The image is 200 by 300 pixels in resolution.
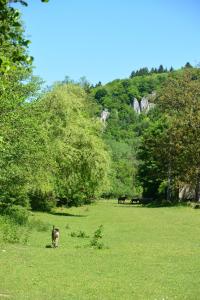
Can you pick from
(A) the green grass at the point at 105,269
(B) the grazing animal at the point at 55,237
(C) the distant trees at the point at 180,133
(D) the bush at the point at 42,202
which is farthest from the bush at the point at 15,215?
(C) the distant trees at the point at 180,133

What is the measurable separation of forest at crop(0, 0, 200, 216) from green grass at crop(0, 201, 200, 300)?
14.6 feet

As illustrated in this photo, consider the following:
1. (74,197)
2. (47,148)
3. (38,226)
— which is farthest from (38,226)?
(74,197)

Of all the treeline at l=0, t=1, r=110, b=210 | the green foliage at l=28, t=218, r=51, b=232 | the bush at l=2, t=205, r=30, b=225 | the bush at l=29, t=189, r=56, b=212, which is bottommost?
the green foliage at l=28, t=218, r=51, b=232

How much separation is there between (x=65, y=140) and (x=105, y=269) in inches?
1135

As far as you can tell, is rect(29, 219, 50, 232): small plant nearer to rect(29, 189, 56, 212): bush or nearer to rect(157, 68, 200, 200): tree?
rect(29, 189, 56, 212): bush

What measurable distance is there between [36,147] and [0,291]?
1766 centimetres

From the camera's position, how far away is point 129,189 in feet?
396

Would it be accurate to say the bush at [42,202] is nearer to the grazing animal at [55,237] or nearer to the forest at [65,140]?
the forest at [65,140]

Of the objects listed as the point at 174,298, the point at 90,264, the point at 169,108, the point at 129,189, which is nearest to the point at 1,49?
the point at 174,298

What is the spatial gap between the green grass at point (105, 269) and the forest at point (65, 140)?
4440mm

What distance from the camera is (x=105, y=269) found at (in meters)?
17.8

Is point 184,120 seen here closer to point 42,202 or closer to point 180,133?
point 180,133

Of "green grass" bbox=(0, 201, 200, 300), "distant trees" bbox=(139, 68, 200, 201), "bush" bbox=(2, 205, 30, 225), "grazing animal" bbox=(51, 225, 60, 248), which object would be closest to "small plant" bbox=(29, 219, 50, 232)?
"bush" bbox=(2, 205, 30, 225)

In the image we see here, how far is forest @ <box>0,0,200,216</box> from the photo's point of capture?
2760 cm
